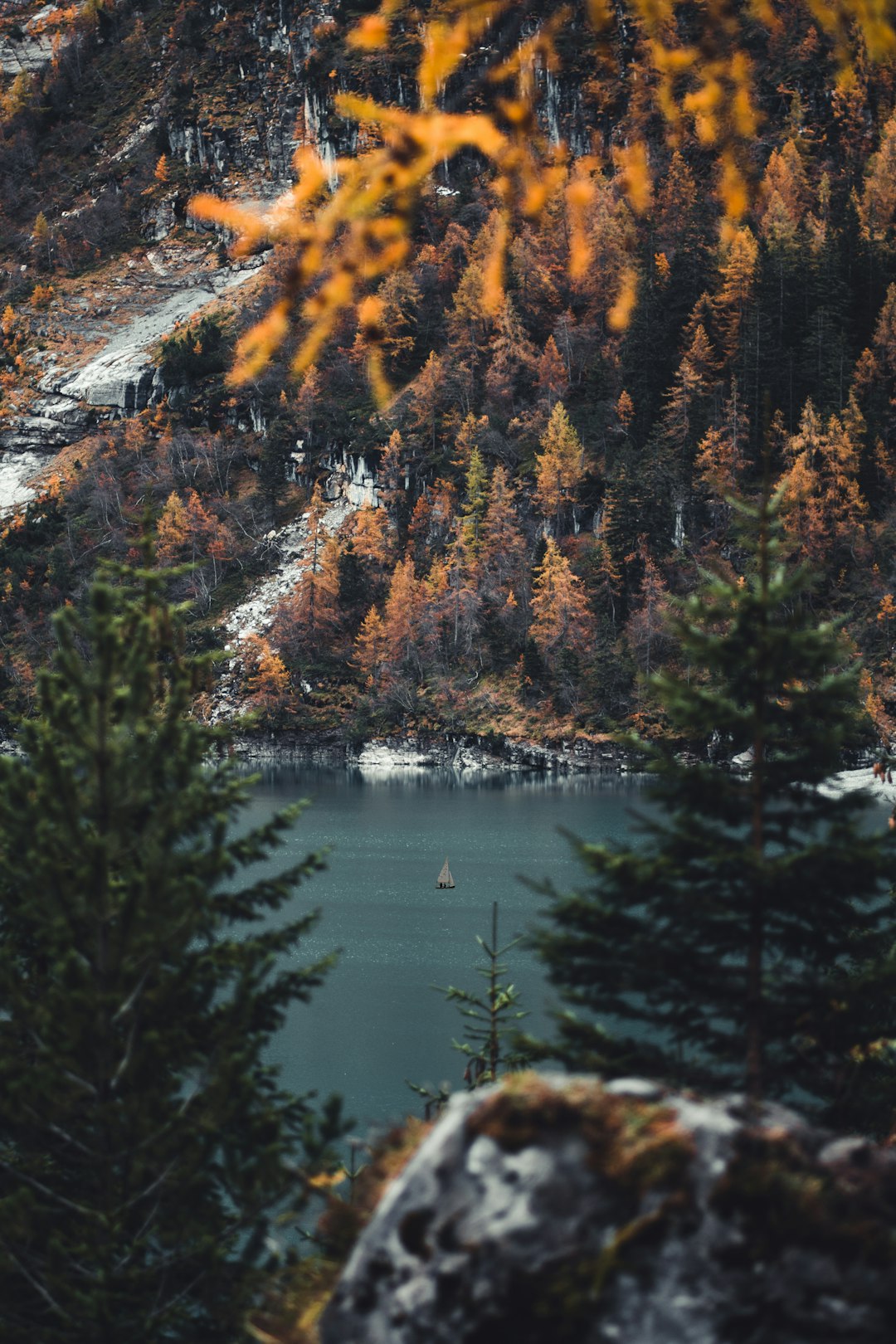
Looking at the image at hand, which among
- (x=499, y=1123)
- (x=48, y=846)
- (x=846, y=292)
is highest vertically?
(x=846, y=292)

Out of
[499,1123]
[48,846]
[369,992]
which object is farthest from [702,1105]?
[369,992]

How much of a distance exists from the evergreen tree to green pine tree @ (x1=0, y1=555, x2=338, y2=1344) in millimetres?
2910

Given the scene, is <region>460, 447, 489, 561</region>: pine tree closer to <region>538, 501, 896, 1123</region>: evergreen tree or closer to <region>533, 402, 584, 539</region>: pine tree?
<region>533, 402, 584, 539</region>: pine tree

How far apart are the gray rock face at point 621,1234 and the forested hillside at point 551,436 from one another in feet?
305

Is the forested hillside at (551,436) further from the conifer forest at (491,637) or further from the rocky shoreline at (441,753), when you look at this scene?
the rocky shoreline at (441,753)

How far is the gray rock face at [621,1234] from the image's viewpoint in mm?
5836

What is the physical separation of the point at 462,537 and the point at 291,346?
5517 centimetres

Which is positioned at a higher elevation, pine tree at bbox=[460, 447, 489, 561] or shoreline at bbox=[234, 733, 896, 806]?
pine tree at bbox=[460, 447, 489, 561]

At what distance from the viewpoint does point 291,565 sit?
484 feet

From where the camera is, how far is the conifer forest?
8.10m

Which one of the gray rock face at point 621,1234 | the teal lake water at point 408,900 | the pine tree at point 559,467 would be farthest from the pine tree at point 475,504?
the gray rock face at point 621,1234

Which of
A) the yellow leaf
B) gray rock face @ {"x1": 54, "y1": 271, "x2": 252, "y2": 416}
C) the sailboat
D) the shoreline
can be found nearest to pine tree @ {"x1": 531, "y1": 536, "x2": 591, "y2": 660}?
the shoreline

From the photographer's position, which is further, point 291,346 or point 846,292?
point 291,346

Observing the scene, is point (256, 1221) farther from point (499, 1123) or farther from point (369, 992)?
point (369, 992)
